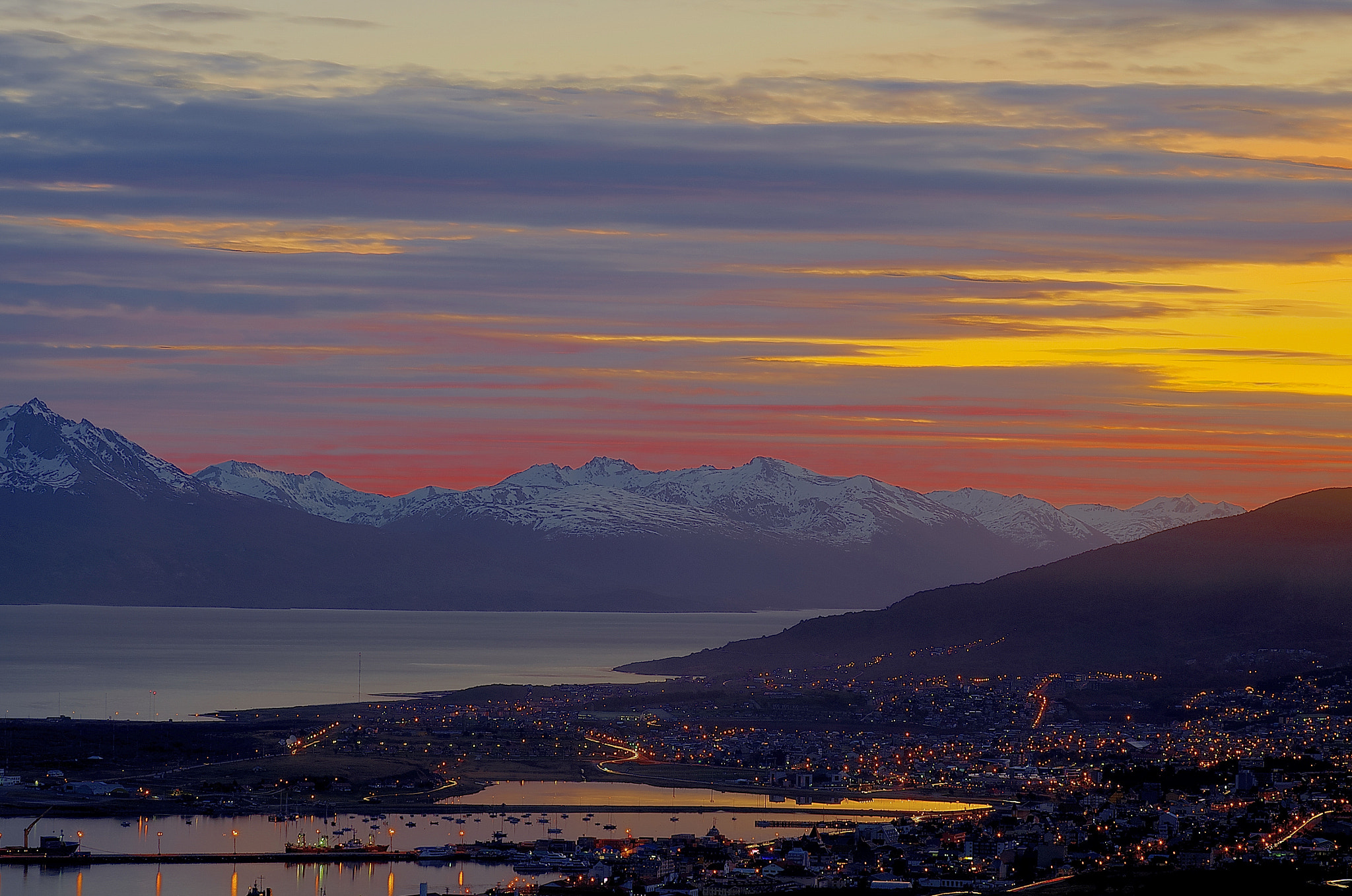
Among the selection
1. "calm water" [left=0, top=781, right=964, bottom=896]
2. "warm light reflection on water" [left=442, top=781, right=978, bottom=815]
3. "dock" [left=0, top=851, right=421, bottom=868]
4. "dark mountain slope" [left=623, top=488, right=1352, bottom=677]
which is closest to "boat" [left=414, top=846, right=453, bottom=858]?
"dock" [left=0, top=851, right=421, bottom=868]

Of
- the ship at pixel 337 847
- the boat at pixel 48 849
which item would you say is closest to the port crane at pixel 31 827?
the boat at pixel 48 849

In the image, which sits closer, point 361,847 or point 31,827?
point 361,847

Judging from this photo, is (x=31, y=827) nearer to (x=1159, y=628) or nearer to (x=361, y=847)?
(x=361, y=847)

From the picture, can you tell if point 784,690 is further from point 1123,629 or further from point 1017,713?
point 1123,629

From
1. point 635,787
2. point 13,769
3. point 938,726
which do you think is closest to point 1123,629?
point 938,726

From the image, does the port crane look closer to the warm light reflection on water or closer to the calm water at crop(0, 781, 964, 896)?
the calm water at crop(0, 781, 964, 896)

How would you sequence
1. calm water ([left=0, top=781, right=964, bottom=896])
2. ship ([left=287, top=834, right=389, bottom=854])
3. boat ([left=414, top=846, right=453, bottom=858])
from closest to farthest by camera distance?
calm water ([left=0, top=781, right=964, bottom=896]), boat ([left=414, top=846, right=453, bottom=858]), ship ([left=287, top=834, right=389, bottom=854])

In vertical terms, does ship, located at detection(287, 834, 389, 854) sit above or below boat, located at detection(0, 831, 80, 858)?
below

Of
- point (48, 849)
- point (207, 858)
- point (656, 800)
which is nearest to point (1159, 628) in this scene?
point (656, 800)
